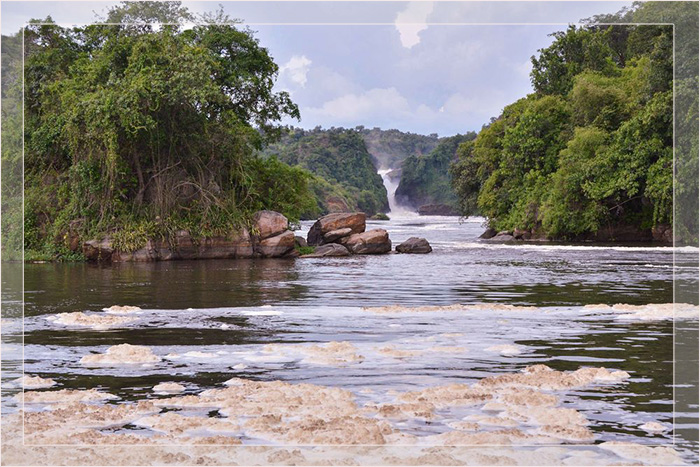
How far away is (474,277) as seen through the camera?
1552 centimetres

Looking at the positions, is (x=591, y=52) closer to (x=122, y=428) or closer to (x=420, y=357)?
(x=420, y=357)

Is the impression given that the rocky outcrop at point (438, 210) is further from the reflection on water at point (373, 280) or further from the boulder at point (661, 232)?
the reflection on water at point (373, 280)

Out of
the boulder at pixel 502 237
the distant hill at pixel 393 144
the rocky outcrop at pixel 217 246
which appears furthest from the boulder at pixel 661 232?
the distant hill at pixel 393 144

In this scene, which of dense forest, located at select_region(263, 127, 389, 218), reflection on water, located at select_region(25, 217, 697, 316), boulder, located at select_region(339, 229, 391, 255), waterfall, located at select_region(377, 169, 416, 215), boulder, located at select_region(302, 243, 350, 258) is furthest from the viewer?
boulder, located at select_region(339, 229, 391, 255)

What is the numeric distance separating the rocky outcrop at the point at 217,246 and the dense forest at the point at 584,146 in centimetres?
1063

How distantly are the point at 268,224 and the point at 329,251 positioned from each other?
1964 millimetres

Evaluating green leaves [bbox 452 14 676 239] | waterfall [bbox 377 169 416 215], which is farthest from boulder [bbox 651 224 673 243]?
waterfall [bbox 377 169 416 215]

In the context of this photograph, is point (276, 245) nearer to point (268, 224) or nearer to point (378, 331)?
point (268, 224)

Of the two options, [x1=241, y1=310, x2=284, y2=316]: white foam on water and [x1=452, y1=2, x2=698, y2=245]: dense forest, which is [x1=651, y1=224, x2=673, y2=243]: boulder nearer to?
[x1=452, y1=2, x2=698, y2=245]: dense forest

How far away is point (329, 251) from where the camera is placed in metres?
23.3

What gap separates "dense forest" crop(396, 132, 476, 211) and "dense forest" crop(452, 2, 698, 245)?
1599 millimetres

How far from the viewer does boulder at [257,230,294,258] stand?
73.2 feet

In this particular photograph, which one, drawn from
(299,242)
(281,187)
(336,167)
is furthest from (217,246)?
(336,167)

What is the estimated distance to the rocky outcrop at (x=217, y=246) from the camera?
20.8 m
